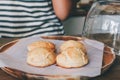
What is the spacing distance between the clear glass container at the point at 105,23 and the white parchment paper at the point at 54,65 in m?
0.04

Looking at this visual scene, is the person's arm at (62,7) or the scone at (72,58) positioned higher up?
the person's arm at (62,7)

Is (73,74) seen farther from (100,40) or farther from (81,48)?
(100,40)

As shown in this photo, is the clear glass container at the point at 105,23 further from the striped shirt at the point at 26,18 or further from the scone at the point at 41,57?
the striped shirt at the point at 26,18

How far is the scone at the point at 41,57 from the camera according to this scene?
59 centimetres

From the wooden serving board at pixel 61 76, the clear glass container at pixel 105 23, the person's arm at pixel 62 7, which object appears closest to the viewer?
the wooden serving board at pixel 61 76

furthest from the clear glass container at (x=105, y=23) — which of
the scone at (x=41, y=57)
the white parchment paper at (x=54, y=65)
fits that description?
the scone at (x=41, y=57)

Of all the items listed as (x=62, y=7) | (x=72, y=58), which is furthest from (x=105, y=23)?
(x=62, y=7)

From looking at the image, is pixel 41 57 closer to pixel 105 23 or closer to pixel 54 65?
pixel 54 65

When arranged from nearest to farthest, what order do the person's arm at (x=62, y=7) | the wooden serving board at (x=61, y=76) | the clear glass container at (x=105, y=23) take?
the wooden serving board at (x=61, y=76), the clear glass container at (x=105, y=23), the person's arm at (x=62, y=7)

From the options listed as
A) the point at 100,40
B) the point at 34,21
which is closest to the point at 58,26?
the point at 34,21

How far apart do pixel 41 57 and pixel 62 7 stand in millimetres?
454

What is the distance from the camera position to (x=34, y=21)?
3.50ft

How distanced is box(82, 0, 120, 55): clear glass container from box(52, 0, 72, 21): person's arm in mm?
287

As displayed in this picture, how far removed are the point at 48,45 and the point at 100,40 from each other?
16 cm
